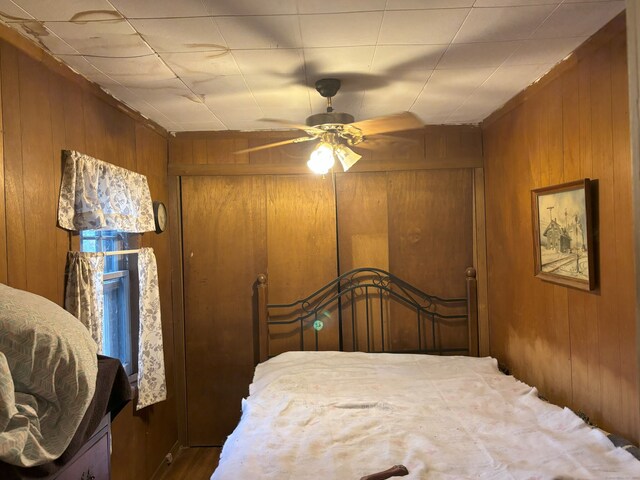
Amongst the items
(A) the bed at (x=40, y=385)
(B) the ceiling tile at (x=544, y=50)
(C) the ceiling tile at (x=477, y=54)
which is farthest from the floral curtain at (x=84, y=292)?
(B) the ceiling tile at (x=544, y=50)

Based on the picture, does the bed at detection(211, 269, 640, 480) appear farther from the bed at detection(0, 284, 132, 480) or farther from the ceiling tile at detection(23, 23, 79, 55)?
the ceiling tile at detection(23, 23, 79, 55)

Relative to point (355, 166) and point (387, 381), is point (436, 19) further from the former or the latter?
point (387, 381)

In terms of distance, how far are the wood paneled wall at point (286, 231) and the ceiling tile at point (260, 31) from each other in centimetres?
163

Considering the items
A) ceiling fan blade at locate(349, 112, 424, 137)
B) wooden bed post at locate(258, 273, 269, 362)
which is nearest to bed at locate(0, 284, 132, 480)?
ceiling fan blade at locate(349, 112, 424, 137)

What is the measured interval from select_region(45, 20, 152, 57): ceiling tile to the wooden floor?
2.68 meters

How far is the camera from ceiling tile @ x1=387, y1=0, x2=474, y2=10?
167 cm

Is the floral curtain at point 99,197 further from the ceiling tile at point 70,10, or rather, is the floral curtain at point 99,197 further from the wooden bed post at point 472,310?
the wooden bed post at point 472,310

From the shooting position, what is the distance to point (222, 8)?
1670 millimetres

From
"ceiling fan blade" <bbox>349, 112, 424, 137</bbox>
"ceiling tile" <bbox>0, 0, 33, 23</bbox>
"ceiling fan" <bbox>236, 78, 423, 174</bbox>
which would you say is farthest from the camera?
"ceiling fan" <bbox>236, 78, 423, 174</bbox>

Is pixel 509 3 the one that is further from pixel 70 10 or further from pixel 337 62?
pixel 70 10

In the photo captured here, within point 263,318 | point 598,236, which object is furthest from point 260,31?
point 263,318

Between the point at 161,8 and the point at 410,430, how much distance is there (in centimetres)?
202

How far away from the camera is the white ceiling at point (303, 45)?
5.58 feet

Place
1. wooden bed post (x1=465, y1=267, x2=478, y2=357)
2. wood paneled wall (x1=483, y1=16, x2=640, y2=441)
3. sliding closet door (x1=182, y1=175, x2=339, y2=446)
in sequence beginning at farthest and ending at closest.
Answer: sliding closet door (x1=182, y1=175, x2=339, y2=446) → wooden bed post (x1=465, y1=267, x2=478, y2=357) → wood paneled wall (x1=483, y1=16, x2=640, y2=441)
